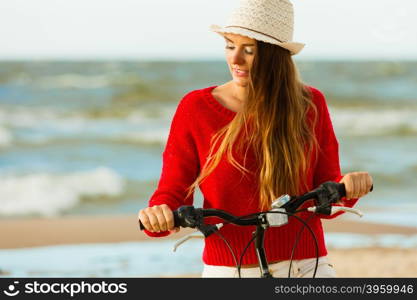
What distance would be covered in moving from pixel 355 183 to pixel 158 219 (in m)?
0.65

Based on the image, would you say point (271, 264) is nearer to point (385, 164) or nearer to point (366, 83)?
point (385, 164)

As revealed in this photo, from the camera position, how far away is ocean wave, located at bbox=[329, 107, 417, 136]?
54.2 ft

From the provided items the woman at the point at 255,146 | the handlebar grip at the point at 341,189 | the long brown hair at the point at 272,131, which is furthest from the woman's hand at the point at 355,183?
the long brown hair at the point at 272,131

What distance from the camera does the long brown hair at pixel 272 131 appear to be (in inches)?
122

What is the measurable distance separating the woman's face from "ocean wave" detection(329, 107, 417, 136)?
43.5ft

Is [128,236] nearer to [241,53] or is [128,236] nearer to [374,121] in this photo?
[241,53]

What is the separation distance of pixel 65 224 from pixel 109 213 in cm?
99

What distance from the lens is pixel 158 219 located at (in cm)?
263

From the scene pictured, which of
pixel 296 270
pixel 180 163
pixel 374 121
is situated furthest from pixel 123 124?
pixel 296 270

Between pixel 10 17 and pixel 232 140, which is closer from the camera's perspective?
pixel 232 140

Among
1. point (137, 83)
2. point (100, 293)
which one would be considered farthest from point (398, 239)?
point (137, 83)

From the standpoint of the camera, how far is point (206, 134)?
3.17 metres

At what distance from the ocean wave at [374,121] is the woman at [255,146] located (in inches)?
519

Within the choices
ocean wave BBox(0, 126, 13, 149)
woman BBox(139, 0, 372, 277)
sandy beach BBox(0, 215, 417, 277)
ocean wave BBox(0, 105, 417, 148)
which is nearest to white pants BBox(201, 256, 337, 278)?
woman BBox(139, 0, 372, 277)
